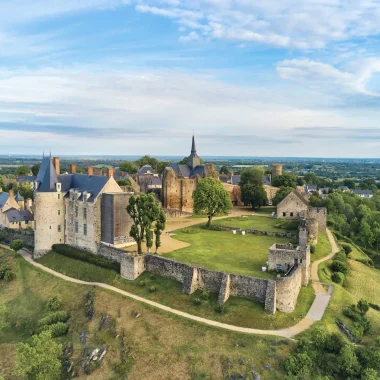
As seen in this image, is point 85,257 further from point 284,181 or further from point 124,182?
point 284,181

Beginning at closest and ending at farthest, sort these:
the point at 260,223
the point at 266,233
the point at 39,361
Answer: the point at 39,361, the point at 266,233, the point at 260,223

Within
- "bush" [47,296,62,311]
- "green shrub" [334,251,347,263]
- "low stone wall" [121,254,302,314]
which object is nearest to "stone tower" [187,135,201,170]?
"green shrub" [334,251,347,263]

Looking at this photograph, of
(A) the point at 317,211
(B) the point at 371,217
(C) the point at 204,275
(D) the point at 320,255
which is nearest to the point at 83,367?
(C) the point at 204,275

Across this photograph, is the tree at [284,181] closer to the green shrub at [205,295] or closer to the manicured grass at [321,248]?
the manicured grass at [321,248]

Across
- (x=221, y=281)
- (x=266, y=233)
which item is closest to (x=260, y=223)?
(x=266, y=233)

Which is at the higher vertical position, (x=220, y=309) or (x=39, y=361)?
(x=220, y=309)

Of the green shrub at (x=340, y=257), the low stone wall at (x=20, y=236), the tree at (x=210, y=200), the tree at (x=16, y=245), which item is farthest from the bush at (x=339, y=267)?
the tree at (x=16, y=245)

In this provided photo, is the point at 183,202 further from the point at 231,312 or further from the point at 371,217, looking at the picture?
the point at 231,312

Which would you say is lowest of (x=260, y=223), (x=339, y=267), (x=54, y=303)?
(x=54, y=303)
